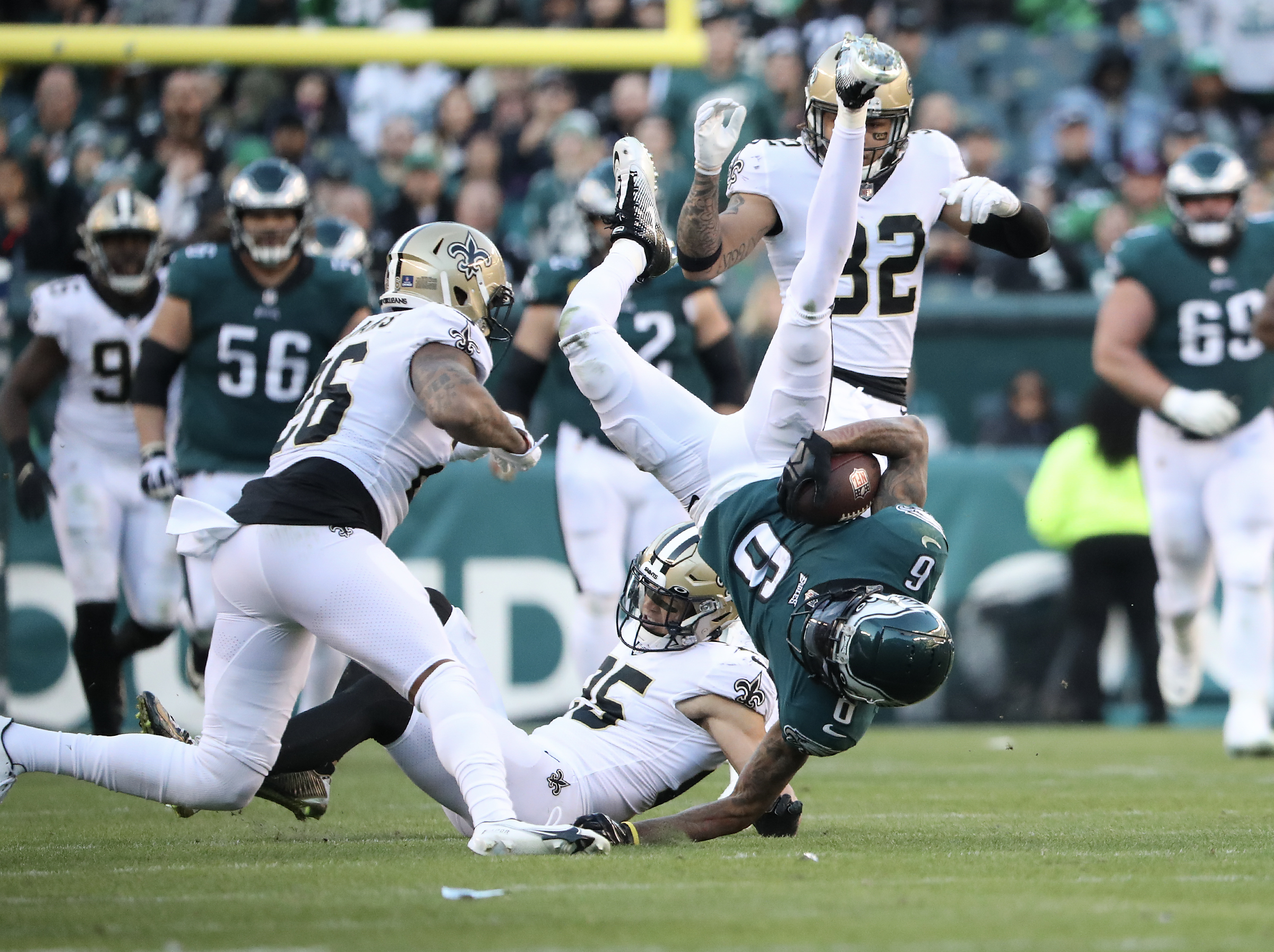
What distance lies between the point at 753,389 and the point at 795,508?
1.73 feet

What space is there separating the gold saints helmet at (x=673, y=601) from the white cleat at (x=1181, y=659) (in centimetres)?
354

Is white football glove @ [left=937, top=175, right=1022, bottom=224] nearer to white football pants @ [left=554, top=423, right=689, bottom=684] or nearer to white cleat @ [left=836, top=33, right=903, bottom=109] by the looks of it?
white cleat @ [left=836, top=33, right=903, bottom=109]

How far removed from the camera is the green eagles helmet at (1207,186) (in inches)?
298

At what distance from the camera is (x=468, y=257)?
4.55 m

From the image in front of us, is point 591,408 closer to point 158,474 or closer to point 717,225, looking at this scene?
point 158,474

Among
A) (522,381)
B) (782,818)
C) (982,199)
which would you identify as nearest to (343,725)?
(782,818)

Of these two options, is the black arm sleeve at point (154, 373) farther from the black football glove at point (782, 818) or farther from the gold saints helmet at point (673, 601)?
the black football glove at point (782, 818)

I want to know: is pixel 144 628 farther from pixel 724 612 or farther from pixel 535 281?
pixel 724 612

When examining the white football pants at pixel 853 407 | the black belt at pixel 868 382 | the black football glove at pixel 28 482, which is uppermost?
the black belt at pixel 868 382

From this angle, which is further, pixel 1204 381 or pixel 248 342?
pixel 1204 381

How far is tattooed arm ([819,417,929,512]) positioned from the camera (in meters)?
4.63

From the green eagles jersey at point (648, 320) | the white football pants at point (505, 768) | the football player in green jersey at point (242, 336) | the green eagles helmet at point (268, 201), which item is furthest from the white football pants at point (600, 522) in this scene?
the white football pants at point (505, 768)

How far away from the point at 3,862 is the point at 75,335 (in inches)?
141

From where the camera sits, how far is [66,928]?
316 centimetres
